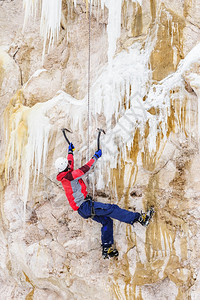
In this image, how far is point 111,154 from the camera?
3.96 meters

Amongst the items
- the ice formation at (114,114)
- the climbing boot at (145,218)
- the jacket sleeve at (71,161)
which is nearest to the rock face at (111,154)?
the ice formation at (114,114)

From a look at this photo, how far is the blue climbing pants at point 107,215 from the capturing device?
11.8 feet

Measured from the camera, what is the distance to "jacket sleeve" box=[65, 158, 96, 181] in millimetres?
3570

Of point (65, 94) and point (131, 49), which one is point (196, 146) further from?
point (65, 94)

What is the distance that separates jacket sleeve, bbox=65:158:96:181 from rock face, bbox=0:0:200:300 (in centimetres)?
42

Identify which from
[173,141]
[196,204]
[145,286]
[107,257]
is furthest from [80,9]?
[145,286]

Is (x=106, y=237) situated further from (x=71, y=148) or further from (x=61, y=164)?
(x=71, y=148)

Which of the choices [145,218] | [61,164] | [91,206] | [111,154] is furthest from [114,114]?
[145,218]

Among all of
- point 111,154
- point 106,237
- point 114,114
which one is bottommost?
point 106,237

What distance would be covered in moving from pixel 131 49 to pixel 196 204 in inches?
90.5

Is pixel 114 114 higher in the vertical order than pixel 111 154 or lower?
higher

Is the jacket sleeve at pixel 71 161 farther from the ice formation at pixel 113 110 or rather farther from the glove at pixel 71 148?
the ice formation at pixel 113 110

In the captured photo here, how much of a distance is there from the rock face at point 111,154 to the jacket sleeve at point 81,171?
0.42 m

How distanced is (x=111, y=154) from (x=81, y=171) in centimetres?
58
